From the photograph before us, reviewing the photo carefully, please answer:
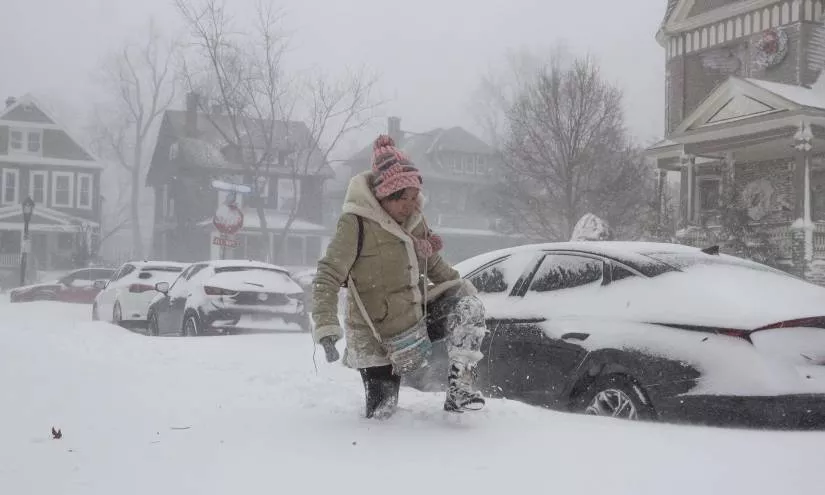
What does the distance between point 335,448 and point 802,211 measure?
1803cm

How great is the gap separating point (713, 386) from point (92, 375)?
439 cm

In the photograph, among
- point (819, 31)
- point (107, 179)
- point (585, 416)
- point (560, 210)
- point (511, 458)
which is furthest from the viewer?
point (107, 179)

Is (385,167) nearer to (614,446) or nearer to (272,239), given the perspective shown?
(614,446)

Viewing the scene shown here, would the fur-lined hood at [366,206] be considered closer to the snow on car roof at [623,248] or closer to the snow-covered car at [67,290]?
the snow on car roof at [623,248]

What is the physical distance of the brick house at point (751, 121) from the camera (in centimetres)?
1894

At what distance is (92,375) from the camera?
607 centimetres

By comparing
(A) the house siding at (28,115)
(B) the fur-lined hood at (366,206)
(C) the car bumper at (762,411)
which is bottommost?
(C) the car bumper at (762,411)

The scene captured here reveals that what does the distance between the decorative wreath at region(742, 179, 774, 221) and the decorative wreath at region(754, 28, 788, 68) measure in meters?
3.21

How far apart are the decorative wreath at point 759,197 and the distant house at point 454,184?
27794mm

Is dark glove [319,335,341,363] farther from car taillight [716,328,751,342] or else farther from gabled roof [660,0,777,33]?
gabled roof [660,0,777,33]

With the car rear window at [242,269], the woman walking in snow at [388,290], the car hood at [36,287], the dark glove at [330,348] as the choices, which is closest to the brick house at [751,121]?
the car rear window at [242,269]

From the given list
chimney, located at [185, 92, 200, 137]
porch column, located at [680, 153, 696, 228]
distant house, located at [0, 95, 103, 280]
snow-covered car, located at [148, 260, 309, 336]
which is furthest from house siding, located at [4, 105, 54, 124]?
snow-covered car, located at [148, 260, 309, 336]

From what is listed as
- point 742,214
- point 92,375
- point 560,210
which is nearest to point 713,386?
point 92,375

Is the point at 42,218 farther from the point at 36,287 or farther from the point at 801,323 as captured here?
the point at 801,323
